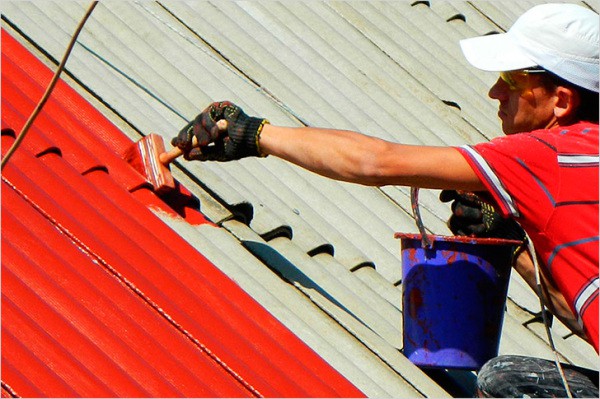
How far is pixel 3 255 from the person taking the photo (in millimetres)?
3967

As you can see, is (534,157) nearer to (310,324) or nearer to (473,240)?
(473,240)

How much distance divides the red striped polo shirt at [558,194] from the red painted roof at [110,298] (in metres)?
0.93

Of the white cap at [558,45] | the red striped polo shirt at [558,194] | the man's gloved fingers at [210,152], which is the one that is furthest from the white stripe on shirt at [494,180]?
the man's gloved fingers at [210,152]

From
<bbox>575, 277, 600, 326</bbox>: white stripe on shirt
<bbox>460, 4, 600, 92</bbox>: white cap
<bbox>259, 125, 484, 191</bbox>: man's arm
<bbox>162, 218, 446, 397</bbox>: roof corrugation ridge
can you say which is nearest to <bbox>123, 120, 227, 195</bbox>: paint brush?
<bbox>162, 218, 446, 397</bbox>: roof corrugation ridge

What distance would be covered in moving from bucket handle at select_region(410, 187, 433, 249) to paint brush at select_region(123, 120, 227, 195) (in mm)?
922

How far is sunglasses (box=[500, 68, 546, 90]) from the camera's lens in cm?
383

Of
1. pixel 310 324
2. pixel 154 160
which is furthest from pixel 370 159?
pixel 154 160

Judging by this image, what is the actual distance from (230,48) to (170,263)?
1943 mm

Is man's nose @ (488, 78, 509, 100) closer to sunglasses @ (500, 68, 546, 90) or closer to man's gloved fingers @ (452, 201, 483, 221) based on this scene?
sunglasses @ (500, 68, 546, 90)

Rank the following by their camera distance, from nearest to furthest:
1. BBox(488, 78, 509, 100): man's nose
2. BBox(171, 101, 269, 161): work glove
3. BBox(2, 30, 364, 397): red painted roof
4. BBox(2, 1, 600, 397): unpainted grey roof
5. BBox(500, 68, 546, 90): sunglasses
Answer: BBox(2, 30, 364, 397): red painted roof < BBox(500, 68, 546, 90): sunglasses < BBox(488, 78, 509, 100): man's nose < BBox(171, 101, 269, 161): work glove < BBox(2, 1, 600, 397): unpainted grey roof

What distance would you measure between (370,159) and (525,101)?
1.81 feet

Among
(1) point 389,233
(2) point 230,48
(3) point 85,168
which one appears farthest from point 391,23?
(3) point 85,168

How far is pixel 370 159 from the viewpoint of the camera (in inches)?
147

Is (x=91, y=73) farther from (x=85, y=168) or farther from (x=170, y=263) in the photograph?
(x=170, y=263)
